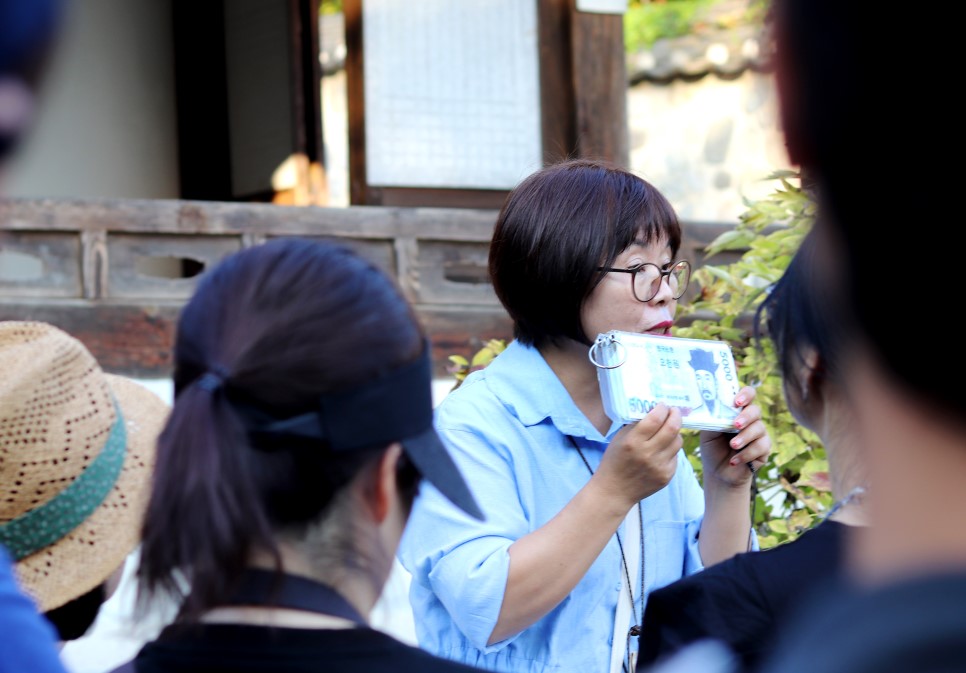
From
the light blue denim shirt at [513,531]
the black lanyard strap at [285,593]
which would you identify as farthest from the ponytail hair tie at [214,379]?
the light blue denim shirt at [513,531]

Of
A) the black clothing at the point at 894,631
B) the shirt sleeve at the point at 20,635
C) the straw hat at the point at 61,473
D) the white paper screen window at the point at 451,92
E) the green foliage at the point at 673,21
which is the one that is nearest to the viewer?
the black clothing at the point at 894,631

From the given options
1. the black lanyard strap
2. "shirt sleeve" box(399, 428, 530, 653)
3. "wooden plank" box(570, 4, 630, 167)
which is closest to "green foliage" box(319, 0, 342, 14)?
"wooden plank" box(570, 4, 630, 167)

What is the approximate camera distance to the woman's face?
2201mm

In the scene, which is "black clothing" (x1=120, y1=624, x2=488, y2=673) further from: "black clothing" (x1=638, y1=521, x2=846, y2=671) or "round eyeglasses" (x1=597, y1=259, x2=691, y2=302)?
"round eyeglasses" (x1=597, y1=259, x2=691, y2=302)

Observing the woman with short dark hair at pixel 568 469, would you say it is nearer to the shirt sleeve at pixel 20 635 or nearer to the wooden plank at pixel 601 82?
the shirt sleeve at pixel 20 635

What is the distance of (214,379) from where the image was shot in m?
1.29

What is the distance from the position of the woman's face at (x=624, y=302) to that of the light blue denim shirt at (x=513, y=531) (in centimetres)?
14

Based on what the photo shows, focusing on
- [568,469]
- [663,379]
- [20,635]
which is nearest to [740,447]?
[663,379]

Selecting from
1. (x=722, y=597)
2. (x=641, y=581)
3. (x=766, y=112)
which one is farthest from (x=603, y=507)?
(x=766, y=112)

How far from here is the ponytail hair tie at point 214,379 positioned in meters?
1.29

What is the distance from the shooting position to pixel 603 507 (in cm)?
195

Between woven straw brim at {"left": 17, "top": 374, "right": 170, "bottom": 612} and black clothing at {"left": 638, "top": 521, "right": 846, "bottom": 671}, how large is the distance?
0.72m

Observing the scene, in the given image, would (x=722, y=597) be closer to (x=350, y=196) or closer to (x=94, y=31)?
(x=350, y=196)

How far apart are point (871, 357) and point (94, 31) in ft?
21.5
